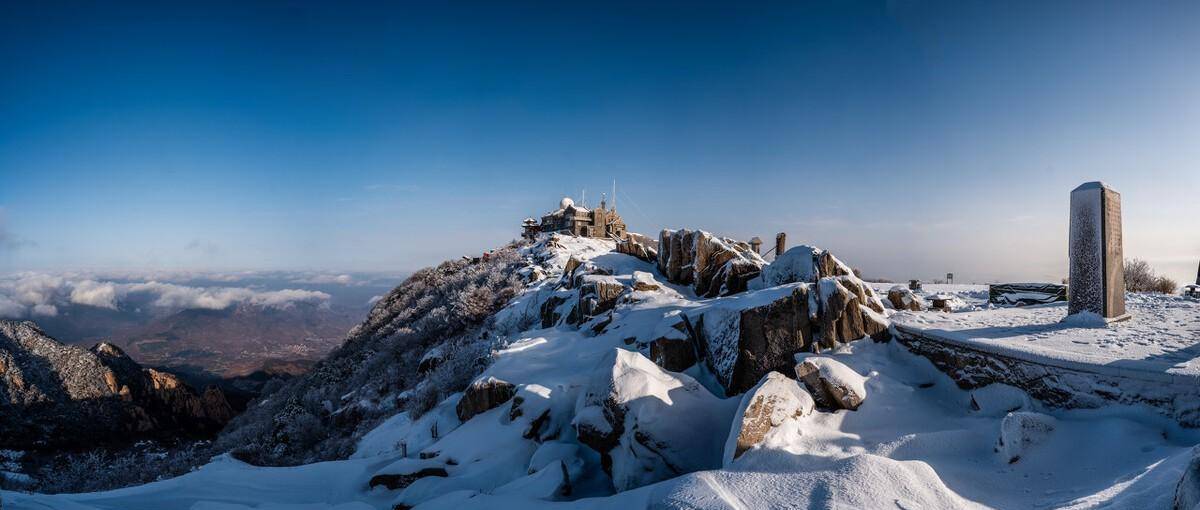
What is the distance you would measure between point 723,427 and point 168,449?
103 ft

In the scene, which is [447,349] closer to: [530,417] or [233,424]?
[530,417]

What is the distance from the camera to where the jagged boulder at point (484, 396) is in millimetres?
10633

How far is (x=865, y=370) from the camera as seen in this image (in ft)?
24.8

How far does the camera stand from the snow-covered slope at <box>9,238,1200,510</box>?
188 inches

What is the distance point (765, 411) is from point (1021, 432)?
300 centimetres

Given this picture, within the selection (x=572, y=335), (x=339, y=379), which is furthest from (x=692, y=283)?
(x=339, y=379)

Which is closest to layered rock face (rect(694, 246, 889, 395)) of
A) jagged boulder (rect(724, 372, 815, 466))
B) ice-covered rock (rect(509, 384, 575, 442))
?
jagged boulder (rect(724, 372, 815, 466))

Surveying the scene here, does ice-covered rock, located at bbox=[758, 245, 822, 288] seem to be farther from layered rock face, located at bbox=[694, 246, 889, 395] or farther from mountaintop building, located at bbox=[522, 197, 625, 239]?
mountaintop building, located at bbox=[522, 197, 625, 239]

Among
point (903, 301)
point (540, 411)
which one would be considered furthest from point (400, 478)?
point (903, 301)

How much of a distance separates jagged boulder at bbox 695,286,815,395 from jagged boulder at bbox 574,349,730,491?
1011 mm

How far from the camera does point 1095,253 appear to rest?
869cm

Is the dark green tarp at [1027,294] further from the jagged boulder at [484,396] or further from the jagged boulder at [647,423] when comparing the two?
the jagged boulder at [484,396]

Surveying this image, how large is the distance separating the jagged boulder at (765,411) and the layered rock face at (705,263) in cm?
795

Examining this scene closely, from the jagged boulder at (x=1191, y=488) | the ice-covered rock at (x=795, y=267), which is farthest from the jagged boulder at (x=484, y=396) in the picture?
the jagged boulder at (x=1191, y=488)
